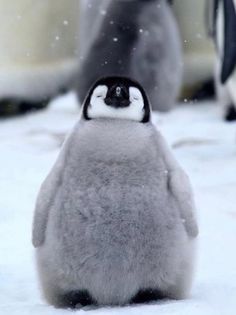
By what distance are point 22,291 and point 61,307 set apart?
176 mm

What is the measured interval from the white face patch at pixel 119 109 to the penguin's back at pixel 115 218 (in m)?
0.01

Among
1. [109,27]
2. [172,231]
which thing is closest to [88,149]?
[172,231]

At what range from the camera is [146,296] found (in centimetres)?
191

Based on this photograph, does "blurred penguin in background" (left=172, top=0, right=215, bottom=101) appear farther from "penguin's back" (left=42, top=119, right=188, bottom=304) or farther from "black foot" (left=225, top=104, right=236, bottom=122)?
"penguin's back" (left=42, top=119, right=188, bottom=304)

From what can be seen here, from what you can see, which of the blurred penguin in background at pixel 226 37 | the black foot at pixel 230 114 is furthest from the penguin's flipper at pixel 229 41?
the black foot at pixel 230 114

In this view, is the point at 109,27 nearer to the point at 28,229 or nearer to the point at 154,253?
the point at 28,229

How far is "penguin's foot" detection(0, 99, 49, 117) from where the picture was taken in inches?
183

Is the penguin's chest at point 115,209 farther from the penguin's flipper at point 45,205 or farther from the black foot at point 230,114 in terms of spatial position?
the black foot at point 230,114

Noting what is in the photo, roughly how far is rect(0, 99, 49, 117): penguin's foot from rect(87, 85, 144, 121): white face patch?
2775mm

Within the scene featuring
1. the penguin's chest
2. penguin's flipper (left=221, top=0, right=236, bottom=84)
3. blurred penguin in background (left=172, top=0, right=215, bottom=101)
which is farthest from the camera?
blurred penguin in background (left=172, top=0, right=215, bottom=101)

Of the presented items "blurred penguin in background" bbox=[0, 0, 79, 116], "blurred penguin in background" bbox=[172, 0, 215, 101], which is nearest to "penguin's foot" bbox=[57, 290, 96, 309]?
"blurred penguin in background" bbox=[0, 0, 79, 116]

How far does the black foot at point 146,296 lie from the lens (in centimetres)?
189

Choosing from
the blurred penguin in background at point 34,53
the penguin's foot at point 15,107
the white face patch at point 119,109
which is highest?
the white face patch at point 119,109

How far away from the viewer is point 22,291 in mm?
2072
